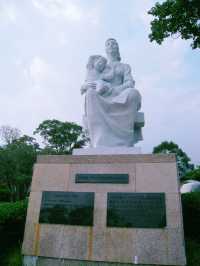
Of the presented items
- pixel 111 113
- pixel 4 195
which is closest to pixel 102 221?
pixel 111 113

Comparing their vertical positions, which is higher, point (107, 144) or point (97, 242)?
point (107, 144)

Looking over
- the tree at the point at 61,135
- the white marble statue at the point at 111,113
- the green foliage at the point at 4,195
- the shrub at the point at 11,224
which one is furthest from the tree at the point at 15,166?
the white marble statue at the point at 111,113

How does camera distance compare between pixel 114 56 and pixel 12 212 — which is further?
pixel 114 56

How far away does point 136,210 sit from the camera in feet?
15.7

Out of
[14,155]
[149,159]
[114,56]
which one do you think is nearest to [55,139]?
[14,155]

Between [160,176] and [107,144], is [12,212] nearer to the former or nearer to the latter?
[107,144]

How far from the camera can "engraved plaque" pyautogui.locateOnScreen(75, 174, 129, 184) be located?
516cm

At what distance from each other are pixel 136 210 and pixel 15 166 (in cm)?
1941

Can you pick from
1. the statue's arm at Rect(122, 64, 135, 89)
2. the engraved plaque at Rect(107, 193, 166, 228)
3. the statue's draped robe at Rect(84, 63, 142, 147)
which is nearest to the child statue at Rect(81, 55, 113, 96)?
the statue's draped robe at Rect(84, 63, 142, 147)

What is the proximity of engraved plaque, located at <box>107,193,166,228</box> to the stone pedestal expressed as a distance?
42 mm

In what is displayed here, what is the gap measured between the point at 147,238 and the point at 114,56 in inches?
189

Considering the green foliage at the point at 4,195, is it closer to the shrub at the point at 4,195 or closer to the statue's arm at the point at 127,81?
the shrub at the point at 4,195

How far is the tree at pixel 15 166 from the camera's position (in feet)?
73.4

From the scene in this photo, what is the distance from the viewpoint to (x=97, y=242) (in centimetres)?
473
